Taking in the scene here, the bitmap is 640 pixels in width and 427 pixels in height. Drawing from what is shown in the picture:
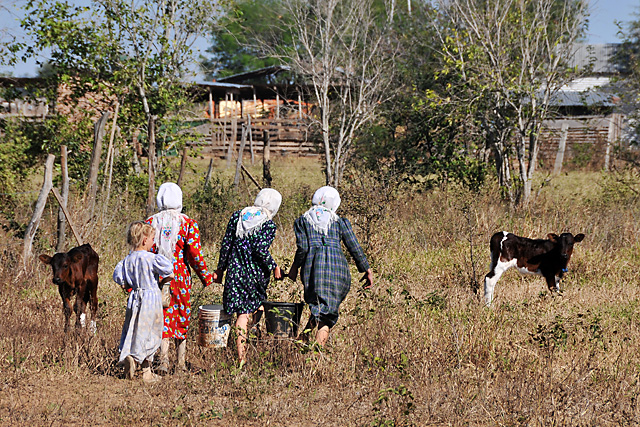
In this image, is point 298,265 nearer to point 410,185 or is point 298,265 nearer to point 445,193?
point 445,193

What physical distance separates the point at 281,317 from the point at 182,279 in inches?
37.0

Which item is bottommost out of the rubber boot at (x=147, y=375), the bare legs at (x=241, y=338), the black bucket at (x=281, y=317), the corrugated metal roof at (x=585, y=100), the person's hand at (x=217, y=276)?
the rubber boot at (x=147, y=375)

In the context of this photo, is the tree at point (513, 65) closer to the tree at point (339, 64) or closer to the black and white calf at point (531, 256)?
the tree at point (339, 64)

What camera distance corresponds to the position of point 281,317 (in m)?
5.58

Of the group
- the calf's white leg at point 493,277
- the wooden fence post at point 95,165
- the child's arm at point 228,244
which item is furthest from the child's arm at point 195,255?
the wooden fence post at point 95,165

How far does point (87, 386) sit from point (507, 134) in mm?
10589

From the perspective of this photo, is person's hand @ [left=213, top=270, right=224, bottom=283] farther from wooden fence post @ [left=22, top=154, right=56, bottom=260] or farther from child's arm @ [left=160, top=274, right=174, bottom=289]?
wooden fence post @ [left=22, top=154, right=56, bottom=260]

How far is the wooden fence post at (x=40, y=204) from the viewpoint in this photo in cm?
841

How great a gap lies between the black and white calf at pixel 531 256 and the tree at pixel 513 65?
4.71 meters

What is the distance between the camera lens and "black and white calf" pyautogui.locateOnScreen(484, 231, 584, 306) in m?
8.08

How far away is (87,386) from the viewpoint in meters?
5.43

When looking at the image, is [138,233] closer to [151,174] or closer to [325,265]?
[325,265]

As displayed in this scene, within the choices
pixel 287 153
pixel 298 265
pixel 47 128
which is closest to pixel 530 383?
pixel 298 265

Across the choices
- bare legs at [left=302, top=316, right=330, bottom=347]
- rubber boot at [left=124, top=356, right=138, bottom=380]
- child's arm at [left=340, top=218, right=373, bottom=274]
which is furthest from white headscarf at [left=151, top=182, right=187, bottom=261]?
child's arm at [left=340, top=218, right=373, bottom=274]
